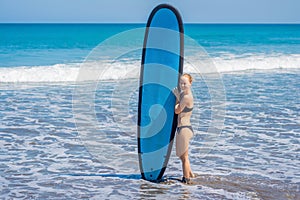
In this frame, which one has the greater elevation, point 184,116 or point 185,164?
point 184,116

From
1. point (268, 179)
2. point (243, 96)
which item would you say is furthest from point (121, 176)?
point (243, 96)

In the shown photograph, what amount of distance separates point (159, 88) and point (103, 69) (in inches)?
632

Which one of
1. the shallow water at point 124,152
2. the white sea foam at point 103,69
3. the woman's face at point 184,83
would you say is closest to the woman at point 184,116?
the woman's face at point 184,83

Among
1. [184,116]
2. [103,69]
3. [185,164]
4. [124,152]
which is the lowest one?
[124,152]

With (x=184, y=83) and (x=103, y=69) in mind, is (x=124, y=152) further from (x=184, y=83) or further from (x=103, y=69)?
(x=103, y=69)

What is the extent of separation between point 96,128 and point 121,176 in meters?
3.10

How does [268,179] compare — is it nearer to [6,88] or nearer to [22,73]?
[6,88]

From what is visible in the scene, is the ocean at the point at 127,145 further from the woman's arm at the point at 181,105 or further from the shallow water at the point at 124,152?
the woman's arm at the point at 181,105

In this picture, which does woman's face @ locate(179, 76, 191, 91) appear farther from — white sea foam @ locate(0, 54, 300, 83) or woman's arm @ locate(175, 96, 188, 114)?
white sea foam @ locate(0, 54, 300, 83)

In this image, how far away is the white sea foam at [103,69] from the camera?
19.1 metres

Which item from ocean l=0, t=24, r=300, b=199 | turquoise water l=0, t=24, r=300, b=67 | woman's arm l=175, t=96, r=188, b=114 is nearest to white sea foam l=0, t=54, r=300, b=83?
ocean l=0, t=24, r=300, b=199

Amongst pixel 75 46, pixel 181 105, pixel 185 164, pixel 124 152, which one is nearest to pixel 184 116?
pixel 181 105

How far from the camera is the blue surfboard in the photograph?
19.5 feet

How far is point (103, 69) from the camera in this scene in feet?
72.1
